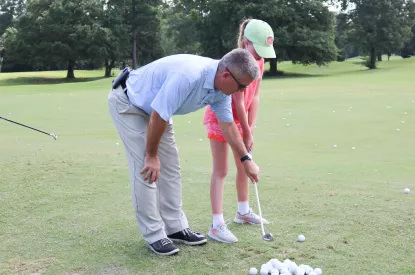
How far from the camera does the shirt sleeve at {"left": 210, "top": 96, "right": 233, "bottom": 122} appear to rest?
150 inches

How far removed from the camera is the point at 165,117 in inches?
131

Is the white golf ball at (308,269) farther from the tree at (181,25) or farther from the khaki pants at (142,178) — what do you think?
the tree at (181,25)

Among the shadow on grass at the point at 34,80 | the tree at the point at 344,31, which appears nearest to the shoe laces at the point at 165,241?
the shadow on grass at the point at 34,80

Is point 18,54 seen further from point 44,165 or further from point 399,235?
point 399,235

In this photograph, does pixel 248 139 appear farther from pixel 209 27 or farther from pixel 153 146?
pixel 209 27

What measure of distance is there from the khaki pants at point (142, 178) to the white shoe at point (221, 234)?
23cm

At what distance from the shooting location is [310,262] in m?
3.67

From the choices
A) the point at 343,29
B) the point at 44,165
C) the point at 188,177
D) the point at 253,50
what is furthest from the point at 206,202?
the point at 343,29

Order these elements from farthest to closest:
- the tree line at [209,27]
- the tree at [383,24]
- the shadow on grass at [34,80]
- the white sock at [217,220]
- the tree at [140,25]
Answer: the tree at [140,25], the tree at [383,24], the tree line at [209,27], the shadow on grass at [34,80], the white sock at [217,220]

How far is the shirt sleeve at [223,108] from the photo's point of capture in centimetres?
381

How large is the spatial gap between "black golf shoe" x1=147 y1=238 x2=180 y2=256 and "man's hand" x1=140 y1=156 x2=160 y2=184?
0.50 meters

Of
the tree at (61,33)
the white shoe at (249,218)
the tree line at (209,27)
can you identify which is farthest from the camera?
the tree at (61,33)

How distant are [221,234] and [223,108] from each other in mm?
1031

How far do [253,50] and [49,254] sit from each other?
224 cm
